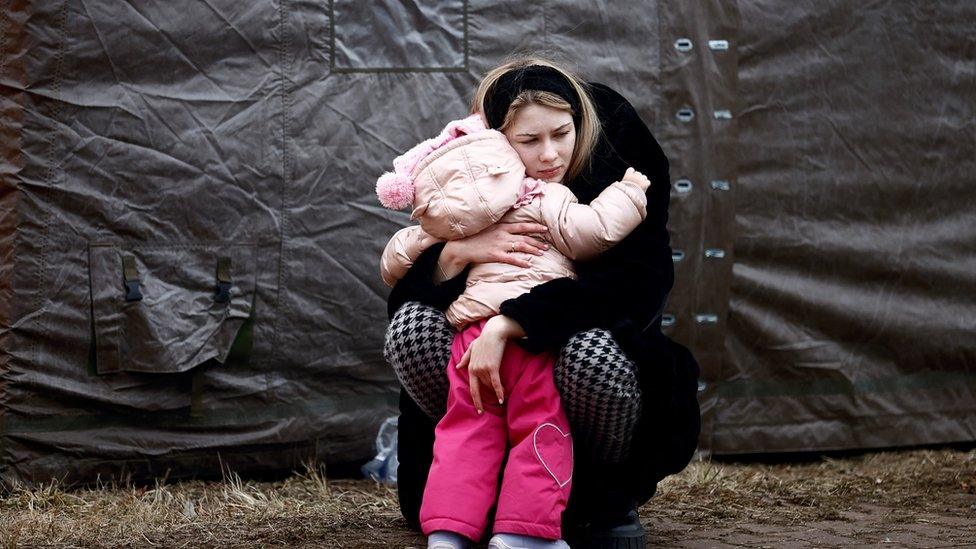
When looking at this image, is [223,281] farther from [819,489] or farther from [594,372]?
[819,489]

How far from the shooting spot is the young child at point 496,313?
8.95 feet

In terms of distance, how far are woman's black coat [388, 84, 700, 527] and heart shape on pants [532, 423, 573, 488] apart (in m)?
0.18

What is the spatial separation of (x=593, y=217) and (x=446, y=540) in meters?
0.78

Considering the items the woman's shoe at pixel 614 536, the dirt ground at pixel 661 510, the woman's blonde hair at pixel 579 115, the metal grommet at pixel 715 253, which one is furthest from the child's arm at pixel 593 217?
the metal grommet at pixel 715 253

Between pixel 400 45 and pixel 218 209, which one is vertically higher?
pixel 400 45

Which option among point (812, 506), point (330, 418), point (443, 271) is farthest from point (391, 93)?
point (812, 506)

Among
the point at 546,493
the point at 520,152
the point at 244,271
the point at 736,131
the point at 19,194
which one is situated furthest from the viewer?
the point at 736,131

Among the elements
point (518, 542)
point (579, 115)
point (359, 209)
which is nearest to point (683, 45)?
point (359, 209)

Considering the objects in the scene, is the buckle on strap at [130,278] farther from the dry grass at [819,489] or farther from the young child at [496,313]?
the dry grass at [819,489]

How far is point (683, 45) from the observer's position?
443 centimetres

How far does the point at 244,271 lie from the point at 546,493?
1728 mm

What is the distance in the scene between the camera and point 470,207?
2842 mm

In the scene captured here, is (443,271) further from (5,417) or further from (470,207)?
(5,417)

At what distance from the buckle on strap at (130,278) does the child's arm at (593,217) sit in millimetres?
1617
